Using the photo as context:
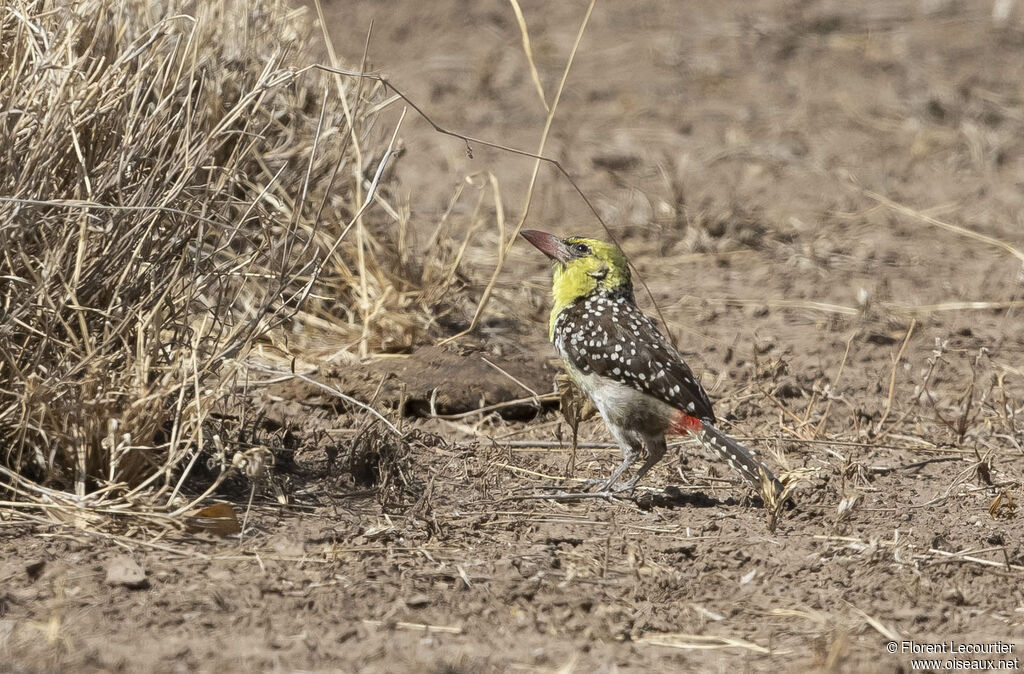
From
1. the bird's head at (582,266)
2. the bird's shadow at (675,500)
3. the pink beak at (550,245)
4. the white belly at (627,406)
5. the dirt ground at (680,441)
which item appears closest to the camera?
the dirt ground at (680,441)

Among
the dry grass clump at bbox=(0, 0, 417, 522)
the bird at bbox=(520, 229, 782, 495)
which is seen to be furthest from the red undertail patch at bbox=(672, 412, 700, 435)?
the dry grass clump at bbox=(0, 0, 417, 522)

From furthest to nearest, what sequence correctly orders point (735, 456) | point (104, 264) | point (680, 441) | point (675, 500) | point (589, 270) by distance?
point (680, 441) → point (589, 270) → point (675, 500) → point (735, 456) → point (104, 264)

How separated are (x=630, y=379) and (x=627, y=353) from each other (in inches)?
4.1

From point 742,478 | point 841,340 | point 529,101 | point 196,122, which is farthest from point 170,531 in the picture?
point 529,101

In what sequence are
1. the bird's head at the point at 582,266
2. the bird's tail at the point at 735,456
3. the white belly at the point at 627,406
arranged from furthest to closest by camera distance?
A: the bird's head at the point at 582,266 → the white belly at the point at 627,406 → the bird's tail at the point at 735,456

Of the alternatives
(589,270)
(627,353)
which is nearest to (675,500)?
(627,353)

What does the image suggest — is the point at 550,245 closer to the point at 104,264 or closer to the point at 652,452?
the point at 652,452

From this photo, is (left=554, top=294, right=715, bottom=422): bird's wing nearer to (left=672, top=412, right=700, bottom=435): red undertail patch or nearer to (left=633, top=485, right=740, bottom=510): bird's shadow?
(left=672, top=412, right=700, bottom=435): red undertail patch

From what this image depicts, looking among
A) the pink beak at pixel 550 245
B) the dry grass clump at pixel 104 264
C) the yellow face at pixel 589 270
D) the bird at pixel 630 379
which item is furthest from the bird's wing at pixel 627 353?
the dry grass clump at pixel 104 264

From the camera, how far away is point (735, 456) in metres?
4.78

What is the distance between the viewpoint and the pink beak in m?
5.55

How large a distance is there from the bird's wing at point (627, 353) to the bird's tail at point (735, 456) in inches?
2.3

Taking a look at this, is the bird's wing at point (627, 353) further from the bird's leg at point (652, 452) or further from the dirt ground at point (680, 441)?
the dirt ground at point (680, 441)

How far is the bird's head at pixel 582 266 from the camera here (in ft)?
17.8
